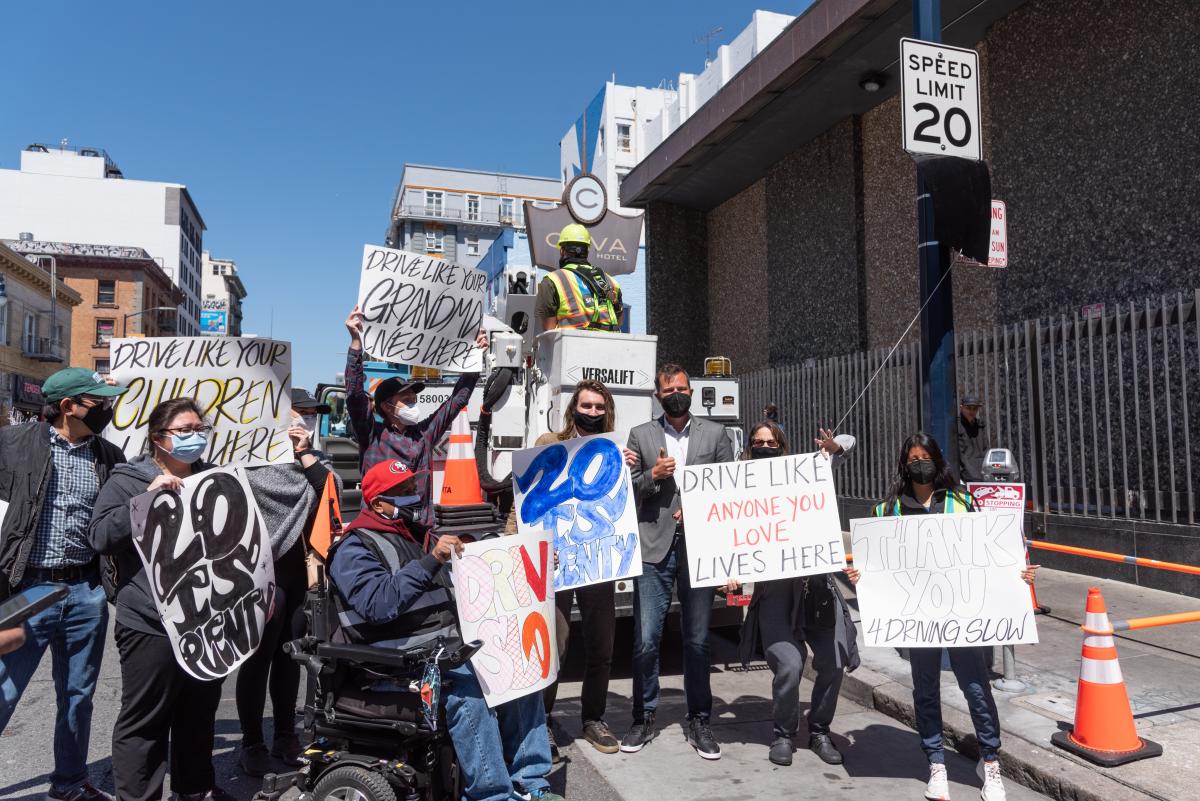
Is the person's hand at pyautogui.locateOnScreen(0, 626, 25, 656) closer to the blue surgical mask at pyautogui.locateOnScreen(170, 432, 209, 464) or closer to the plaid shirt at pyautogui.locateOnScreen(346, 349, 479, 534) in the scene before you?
the blue surgical mask at pyautogui.locateOnScreen(170, 432, 209, 464)

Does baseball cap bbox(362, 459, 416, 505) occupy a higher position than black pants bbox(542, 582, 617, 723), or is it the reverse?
baseball cap bbox(362, 459, 416, 505)

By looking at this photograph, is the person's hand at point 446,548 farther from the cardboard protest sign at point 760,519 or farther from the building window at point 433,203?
the building window at point 433,203

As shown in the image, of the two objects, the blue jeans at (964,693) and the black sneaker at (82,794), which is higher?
the blue jeans at (964,693)

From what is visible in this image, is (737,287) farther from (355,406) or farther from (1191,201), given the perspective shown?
(355,406)

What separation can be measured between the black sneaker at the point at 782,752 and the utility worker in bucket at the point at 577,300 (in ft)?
9.82

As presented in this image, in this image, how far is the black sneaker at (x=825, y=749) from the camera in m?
4.49

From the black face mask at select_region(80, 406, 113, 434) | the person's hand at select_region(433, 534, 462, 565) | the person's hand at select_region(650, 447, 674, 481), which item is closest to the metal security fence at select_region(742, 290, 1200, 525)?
the person's hand at select_region(650, 447, 674, 481)

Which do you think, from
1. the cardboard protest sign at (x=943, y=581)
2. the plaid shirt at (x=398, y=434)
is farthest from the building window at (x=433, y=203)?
the cardboard protest sign at (x=943, y=581)

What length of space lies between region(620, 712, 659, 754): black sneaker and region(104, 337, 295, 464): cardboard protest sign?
2.40m

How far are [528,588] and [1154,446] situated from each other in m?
6.96

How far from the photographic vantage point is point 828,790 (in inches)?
164

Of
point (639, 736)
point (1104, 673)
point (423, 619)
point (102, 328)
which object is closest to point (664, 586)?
point (639, 736)

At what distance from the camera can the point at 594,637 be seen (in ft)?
15.2

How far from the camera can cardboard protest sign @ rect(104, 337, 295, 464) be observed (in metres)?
4.46
